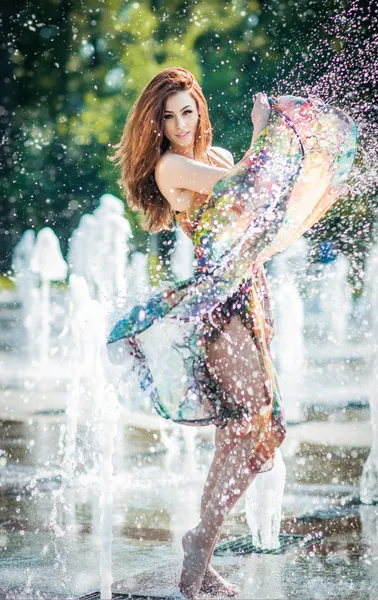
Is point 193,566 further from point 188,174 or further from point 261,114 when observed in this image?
point 261,114

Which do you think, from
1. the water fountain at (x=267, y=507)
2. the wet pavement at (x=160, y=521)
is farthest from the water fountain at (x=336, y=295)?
the water fountain at (x=267, y=507)

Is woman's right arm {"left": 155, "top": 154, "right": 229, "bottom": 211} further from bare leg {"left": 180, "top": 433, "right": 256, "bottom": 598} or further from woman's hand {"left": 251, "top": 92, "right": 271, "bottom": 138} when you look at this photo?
bare leg {"left": 180, "top": 433, "right": 256, "bottom": 598}

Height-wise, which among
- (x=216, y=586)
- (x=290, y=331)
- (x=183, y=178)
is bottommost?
(x=216, y=586)

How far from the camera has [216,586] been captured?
8.70 feet

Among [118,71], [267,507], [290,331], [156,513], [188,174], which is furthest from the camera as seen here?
[118,71]

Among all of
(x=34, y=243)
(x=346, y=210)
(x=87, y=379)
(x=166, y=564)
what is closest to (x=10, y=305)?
(x=34, y=243)

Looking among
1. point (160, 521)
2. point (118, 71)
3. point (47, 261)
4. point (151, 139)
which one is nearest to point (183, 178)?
point (151, 139)

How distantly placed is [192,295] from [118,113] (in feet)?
54.9

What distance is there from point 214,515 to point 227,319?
1.98 feet

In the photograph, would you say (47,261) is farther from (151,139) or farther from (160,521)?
(151,139)

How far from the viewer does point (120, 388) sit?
9.11 feet

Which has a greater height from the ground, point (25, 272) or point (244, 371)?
point (25, 272)

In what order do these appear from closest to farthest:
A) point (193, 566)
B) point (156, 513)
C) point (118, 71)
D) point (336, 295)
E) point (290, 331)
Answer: point (193, 566)
point (156, 513)
point (290, 331)
point (118, 71)
point (336, 295)

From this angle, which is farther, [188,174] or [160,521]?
[160,521]
